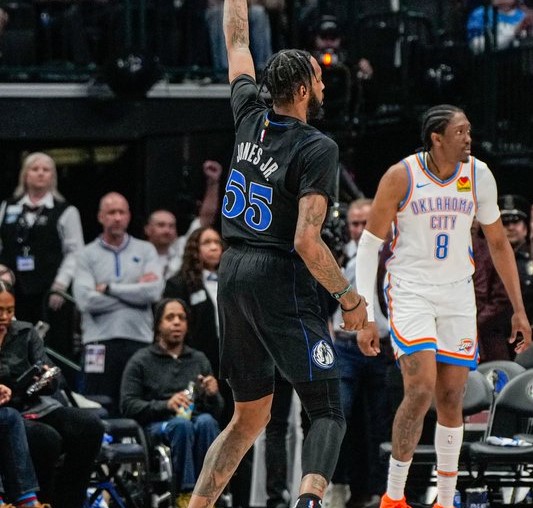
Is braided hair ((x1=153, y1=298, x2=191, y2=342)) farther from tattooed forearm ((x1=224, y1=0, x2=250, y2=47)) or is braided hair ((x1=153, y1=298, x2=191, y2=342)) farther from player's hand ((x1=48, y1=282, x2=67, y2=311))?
tattooed forearm ((x1=224, y1=0, x2=250, y2=47))

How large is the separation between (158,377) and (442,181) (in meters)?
2.72

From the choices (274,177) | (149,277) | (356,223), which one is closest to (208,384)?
(149,277)

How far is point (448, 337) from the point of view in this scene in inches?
297

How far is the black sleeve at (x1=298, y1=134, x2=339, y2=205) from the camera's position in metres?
5.92

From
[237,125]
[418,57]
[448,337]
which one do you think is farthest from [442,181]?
[418,57]

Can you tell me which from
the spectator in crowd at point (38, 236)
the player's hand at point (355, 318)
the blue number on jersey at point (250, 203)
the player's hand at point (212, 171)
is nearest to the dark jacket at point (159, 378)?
the spectator in crowd at point (38, 236)

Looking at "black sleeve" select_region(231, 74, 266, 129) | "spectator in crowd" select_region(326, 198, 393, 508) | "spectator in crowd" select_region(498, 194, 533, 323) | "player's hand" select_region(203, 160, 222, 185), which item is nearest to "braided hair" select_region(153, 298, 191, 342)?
"spectator in crowd" select_region(326, 198, 393, 508)

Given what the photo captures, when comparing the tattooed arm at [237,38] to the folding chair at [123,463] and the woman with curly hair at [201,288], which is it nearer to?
the folding chair at [123,463]

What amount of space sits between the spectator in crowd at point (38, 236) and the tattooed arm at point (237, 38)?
4619mm

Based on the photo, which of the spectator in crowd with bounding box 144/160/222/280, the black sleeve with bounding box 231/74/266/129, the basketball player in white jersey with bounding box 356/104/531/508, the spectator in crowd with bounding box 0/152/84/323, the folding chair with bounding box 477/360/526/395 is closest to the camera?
the black sleeve with bounding box 231/74/266/129

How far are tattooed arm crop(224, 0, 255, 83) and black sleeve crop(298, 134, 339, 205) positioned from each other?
2.51 feet

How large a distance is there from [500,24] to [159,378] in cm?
569

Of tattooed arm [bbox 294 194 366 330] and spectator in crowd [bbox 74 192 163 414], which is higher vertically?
tattooed arm [bbox 294 194 366 330]

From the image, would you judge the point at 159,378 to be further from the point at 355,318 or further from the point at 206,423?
the point at 355,318
